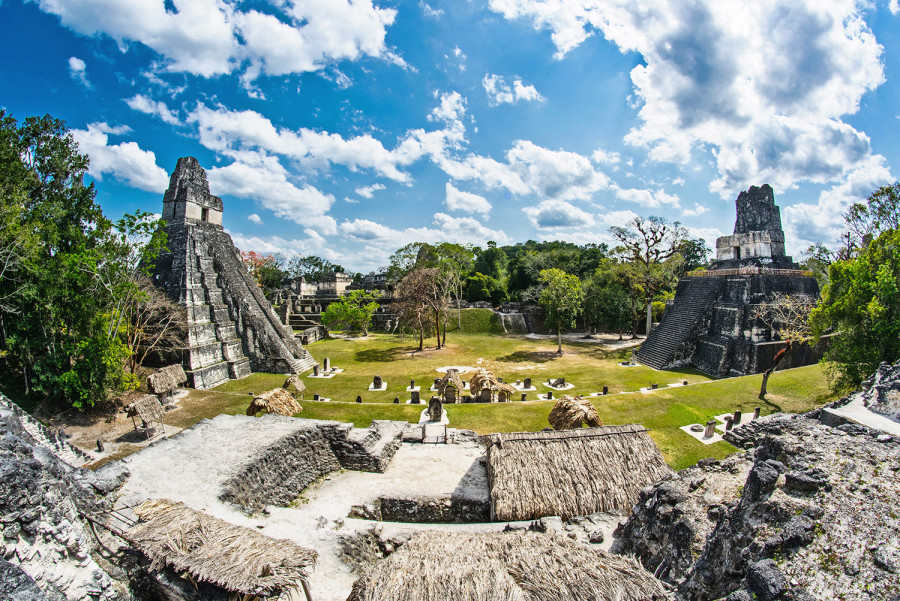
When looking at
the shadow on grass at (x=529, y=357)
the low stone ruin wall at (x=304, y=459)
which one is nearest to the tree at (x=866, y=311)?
the shadow on grass at (x=529, y=357)

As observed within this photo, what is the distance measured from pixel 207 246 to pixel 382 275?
32173 mm

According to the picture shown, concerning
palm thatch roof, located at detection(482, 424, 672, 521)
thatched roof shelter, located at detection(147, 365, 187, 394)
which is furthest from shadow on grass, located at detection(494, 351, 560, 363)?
thatched roof shelter, located at detection(147, 365, 187, 394)

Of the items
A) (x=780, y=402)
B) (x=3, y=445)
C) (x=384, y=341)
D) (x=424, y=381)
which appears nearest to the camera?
(x=3, y=445)

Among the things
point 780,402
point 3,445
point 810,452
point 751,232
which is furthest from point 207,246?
point 751,232

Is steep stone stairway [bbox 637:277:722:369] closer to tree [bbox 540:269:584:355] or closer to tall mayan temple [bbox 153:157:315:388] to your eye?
tree [bbox 540:269:584:355]

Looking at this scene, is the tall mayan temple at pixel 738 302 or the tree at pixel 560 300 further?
the tree at pixel 560 300

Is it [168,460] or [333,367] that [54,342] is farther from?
[333,367]

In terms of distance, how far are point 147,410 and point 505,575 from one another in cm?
1404

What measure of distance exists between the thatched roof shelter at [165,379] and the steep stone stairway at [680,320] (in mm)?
25610

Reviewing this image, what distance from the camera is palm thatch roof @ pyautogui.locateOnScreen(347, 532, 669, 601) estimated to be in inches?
195

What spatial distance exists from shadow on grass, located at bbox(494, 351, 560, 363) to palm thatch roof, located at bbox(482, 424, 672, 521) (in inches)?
651

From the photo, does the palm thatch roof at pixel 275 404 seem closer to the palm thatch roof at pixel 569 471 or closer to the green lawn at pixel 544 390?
the green lawn at pixel 544 390

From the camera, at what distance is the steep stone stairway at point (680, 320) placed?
2412 centimetres

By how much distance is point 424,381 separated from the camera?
21.5m
